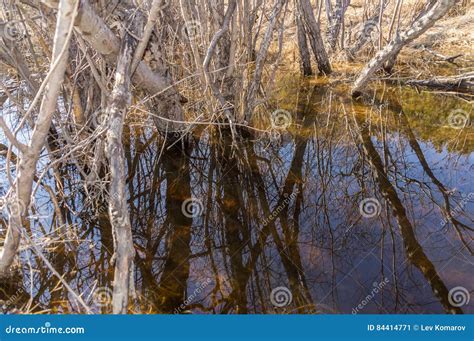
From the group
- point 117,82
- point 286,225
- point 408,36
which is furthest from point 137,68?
point 408,36

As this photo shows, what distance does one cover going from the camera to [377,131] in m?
5.22

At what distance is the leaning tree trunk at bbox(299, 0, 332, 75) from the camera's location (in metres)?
6.65

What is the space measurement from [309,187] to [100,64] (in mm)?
2395

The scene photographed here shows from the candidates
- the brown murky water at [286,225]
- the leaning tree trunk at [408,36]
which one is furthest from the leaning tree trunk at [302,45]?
the brown murky water at [286,225]

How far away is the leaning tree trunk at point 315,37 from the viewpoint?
6.65 meters

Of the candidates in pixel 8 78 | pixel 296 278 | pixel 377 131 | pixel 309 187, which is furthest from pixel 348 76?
pixel 8 78

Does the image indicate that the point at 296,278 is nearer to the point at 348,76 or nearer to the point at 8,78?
the point at 348,76

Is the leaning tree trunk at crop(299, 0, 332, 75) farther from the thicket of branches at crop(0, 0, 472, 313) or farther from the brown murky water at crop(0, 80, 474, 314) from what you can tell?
the brown murky water at crop(0, 80, 474, 314)

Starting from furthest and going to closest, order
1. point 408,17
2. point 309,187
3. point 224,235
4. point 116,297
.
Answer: point 408,17, point 309,187, point 224,235, point 116,297

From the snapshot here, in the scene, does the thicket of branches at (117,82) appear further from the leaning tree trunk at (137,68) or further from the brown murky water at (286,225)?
the brown murky water at (286,225)

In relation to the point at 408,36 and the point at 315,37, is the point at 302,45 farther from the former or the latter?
the point at 408,36

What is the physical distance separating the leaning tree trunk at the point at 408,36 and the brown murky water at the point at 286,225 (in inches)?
32.3

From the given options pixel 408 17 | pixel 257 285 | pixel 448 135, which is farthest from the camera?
pixel 408 17

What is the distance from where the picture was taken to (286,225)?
3660 mm
